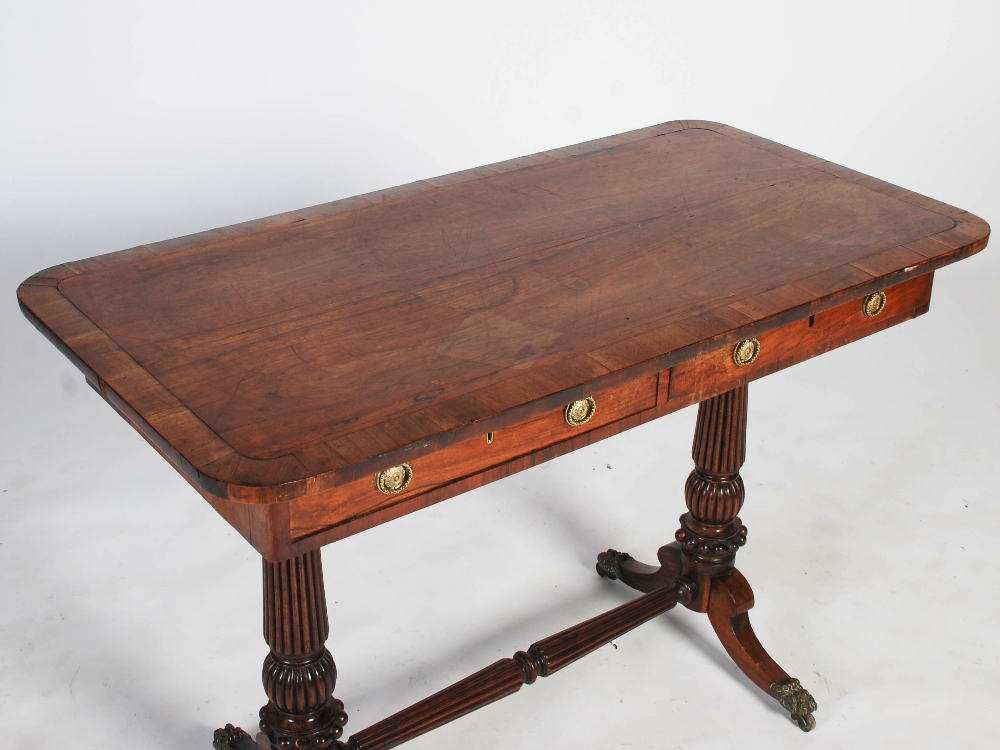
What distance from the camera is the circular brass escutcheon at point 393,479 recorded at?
2215 mm

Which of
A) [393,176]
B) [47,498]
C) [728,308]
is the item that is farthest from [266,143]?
[728,308]

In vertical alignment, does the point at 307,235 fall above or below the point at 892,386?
above

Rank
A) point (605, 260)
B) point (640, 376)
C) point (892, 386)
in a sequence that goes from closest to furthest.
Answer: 1. point (640, 376)
2. point (605, 260)
3. point (892, 386)

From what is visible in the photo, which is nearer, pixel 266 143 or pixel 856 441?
pixel 856 441

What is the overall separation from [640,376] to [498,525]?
141 cm

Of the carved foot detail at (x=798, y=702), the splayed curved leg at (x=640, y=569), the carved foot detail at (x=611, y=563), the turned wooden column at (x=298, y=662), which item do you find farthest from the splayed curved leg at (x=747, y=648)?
the turned wooden column at (x=298, y=662)

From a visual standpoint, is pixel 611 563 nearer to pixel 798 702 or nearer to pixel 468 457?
pixel 798 702

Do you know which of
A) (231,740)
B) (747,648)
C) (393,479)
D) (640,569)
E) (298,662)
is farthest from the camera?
(640,569)

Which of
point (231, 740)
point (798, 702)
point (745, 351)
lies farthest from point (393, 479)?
point (798, 702)

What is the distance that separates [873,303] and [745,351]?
0.34 m

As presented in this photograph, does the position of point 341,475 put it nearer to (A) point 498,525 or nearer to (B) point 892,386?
(A) point 498,525

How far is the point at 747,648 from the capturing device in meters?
3.23

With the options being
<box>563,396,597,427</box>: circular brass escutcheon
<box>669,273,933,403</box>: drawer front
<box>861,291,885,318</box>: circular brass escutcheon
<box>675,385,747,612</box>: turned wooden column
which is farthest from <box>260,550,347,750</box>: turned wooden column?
<box>861,291,885,318</box>: circular brass escutcheon

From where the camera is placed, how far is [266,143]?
4578 millimetres
